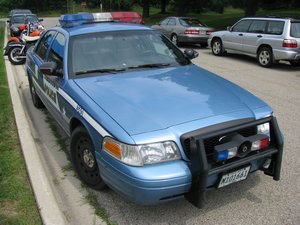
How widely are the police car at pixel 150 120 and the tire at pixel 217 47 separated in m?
9.44

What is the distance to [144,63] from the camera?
16.1 ft

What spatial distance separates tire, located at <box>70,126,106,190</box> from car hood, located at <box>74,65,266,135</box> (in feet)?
1.47

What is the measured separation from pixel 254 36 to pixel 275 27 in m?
0.81

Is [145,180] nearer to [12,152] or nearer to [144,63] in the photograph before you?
[144,63]

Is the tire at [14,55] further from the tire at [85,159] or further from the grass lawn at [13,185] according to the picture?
the tire at [85,159]

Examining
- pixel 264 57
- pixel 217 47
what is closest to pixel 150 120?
pixel 264 57

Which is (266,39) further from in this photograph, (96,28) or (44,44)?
(96,28)

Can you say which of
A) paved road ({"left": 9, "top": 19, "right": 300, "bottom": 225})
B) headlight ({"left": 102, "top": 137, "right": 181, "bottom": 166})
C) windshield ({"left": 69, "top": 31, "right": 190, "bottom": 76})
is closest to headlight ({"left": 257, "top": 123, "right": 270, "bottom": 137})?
paved road ({"left": 9, "top": 19, "right": 300, "bottom": 225})

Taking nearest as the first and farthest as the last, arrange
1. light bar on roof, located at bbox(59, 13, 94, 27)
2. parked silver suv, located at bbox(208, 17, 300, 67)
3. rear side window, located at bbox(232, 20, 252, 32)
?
light bar on roof, located at bbox(59, 13, 94, 27) → parked silver suv, located at bbox(208, 17, 300, 67) → rear side window, located at bbox(232, 20, 252, 32)

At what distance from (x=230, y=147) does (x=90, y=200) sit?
1579 millimetres

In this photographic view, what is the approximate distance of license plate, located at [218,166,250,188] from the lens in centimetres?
346

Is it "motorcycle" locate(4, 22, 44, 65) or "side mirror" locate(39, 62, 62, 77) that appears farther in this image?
"motorcycle" locate(4, 22, 44, 65)

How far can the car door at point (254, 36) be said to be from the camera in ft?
39.9

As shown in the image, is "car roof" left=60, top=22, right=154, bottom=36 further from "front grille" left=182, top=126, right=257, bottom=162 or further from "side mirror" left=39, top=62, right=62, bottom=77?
"front grille" left=182, top=126, right=257, bottom=162
